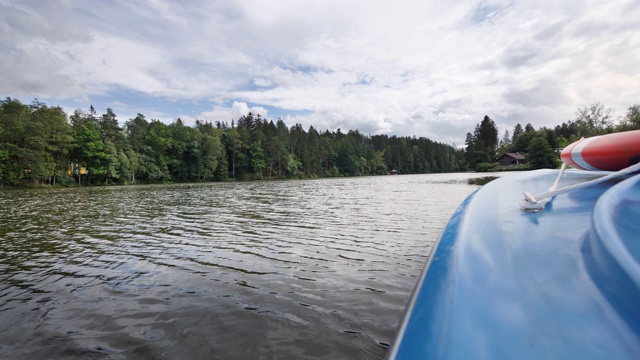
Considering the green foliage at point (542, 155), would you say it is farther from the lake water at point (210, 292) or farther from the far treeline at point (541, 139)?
the lake water at point (210, 292)

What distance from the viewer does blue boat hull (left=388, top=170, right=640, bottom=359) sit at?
1002 millimetres

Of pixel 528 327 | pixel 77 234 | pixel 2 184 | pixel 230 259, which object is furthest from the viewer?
pixel 2 184

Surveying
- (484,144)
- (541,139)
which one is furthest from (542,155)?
(484,144)

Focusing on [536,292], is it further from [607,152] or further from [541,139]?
[541,139]

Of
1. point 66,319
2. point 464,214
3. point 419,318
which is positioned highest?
point 464,214

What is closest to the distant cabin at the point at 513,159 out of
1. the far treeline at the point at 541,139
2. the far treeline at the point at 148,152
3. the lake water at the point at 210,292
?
the far treeline at the point at 541,139

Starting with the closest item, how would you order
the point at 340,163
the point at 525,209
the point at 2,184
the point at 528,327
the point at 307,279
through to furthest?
1. the point at 528,327
2. the point at 525,209
3. the point at 307,279
4. the point at 2,184
5. the point at 340,163

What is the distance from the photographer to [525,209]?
234cm

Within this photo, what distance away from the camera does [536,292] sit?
1305 mm

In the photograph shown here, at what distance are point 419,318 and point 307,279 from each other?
3450mm

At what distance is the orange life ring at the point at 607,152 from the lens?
2.59 m

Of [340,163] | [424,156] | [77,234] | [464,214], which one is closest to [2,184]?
[77,234]

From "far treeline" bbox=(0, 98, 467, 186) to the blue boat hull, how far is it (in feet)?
175

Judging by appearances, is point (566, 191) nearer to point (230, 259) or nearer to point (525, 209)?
point (525, 209)
